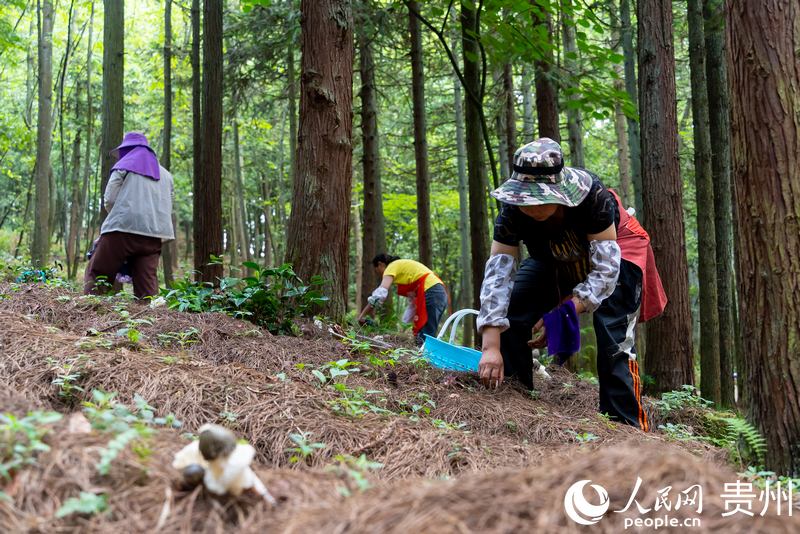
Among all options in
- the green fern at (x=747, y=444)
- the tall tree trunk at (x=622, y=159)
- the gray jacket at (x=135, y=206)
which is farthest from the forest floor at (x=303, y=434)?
the tall tree trunk at (x=622, y=159)

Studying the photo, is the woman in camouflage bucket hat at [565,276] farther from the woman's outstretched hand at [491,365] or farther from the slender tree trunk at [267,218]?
the slender tree trunk at [267,218]

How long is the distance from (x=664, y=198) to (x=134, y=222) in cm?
533

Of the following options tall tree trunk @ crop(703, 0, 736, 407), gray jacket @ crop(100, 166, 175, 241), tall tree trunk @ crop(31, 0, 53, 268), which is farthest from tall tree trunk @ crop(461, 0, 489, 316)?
tall tree trunk @ crop(31, 0, 53, 268)

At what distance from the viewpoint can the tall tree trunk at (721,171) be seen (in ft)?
26.6

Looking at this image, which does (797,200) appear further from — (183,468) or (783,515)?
(183,468)

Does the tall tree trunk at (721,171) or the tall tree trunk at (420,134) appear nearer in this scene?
the tall tree trunk at (721,171)

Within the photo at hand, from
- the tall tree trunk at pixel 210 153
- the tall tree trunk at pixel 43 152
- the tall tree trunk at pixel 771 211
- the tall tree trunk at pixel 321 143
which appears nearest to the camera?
the tall tree trunk at pixel 771 211

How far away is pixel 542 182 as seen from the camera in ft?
11.7

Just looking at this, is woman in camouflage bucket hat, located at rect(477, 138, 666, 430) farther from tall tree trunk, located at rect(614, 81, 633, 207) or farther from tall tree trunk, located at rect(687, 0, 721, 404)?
tall tree trunk, located at rect(614, 81, 633, 207)

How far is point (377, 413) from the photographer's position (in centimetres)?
300

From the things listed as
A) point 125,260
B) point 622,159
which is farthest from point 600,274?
point 622,159

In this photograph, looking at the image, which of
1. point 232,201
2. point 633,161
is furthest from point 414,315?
point 232,201

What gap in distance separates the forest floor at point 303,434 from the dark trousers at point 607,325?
0.28m

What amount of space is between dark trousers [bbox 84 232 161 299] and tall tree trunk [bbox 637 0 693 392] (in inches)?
202
